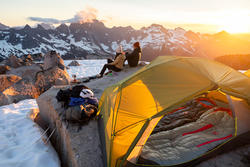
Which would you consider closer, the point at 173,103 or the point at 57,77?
the point at 173,103

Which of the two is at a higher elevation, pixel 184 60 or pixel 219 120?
pixel 184 60

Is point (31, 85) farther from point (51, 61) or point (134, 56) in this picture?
point (134, 56)

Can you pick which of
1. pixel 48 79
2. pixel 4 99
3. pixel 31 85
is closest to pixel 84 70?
pixel 48 79

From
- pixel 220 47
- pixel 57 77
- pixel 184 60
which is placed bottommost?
pixel 220 47

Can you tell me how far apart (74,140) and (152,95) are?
2.28 meters

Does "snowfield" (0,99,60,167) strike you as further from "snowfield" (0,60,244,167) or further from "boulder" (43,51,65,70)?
"boulder" (43,51,65,70)

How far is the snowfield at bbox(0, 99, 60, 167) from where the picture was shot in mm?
3646

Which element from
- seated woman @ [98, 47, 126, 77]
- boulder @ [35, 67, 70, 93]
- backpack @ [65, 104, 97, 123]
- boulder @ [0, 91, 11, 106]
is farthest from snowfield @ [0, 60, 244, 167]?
seated woman @ [98, 47, 126, 77]

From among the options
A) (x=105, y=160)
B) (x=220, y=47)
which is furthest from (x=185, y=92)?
(x=220, y=47)

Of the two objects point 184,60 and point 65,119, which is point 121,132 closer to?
point 65,119

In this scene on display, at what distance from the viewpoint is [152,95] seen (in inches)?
122

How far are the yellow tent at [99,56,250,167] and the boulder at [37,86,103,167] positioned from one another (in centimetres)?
45

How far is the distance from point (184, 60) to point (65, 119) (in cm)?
386

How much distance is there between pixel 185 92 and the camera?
2.92 m
